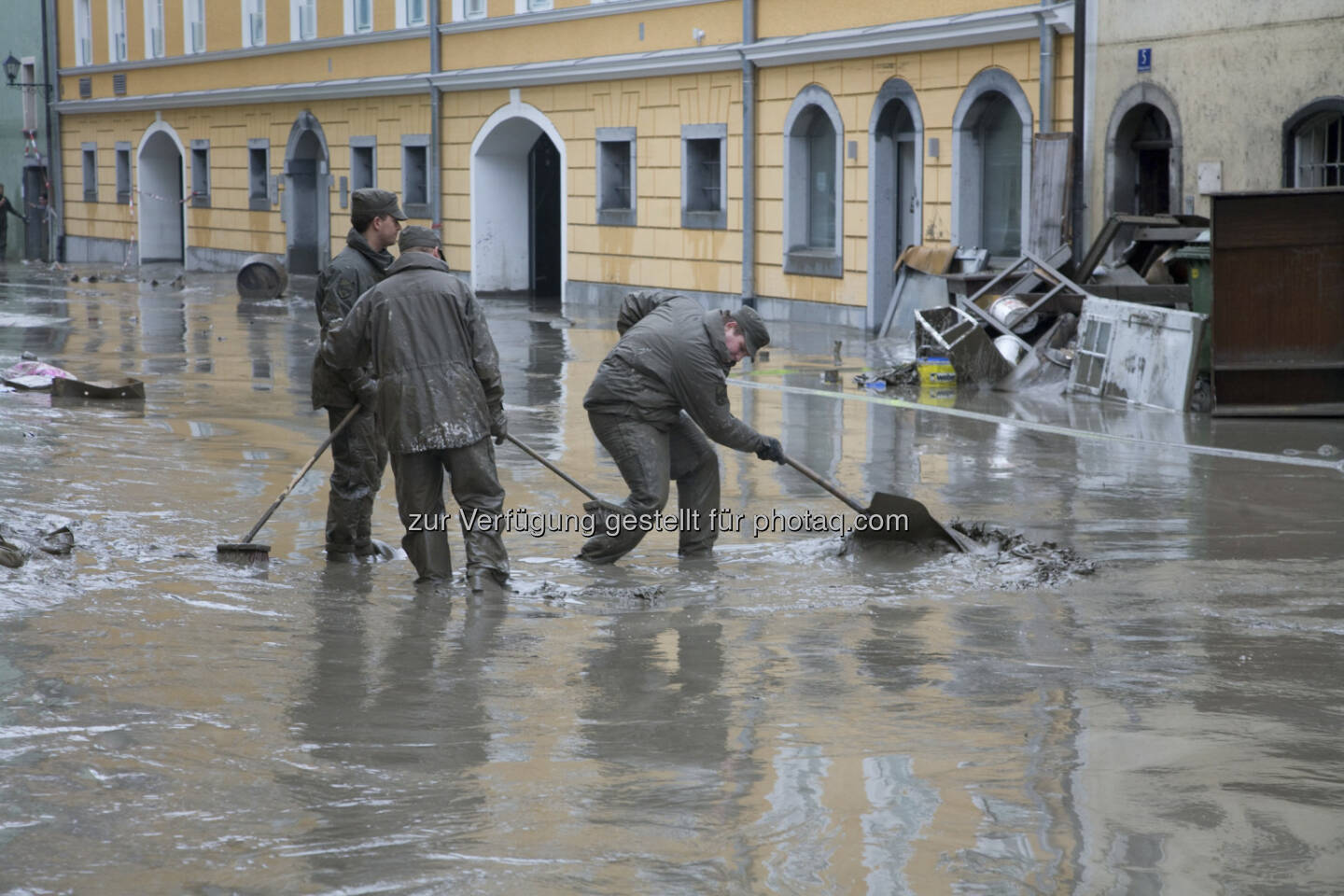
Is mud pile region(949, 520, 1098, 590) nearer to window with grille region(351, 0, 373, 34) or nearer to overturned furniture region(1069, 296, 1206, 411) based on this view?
overturned furniture region(1069, 296, 1206, 411)

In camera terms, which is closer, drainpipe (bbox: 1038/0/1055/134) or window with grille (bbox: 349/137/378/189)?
drainpipe (bbox: 1038/0/1055/134)

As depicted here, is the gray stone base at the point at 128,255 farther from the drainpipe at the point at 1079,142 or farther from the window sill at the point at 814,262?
the drainpipe at the point at 1079,142

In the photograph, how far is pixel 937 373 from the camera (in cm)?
1464

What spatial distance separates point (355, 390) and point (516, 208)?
66.1ft

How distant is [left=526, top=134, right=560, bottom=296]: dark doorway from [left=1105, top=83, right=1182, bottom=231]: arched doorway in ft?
41.4

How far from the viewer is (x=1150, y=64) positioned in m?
15.9

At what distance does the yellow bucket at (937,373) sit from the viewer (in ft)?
48.0

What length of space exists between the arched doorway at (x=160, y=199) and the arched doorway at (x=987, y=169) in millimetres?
23243

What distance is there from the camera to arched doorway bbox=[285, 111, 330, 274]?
1243 inches

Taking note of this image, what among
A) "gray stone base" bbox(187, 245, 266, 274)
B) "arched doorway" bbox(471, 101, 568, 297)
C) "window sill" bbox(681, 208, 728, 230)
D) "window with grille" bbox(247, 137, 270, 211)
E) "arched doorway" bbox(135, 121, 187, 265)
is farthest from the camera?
"arched doorway" bbox(135, 121, 187, 265)

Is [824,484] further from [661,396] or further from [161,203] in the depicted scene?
[161,203]

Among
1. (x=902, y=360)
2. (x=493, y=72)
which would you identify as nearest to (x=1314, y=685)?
(x=902, y=360)

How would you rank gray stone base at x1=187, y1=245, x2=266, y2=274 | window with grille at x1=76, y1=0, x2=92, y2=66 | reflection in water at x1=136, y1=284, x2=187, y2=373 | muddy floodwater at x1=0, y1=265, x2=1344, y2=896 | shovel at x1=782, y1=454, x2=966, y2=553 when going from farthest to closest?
1. window with grille at x1=76, y1=0, x2=92, y2=66
2. gray stone base at x1=187, y1=245, x2=266, y2=274
3. reflection in water at x1=136, y1=284, x2=187, y2=373
4. shovel at x1=782, y1=454, x2=966, y2=553
5. muddy floodwater at x1=0, y1=265, x2=1344, y2=896

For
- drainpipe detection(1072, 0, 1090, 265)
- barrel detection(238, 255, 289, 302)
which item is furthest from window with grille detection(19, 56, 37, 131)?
drainpipe detection(1072, 0, 1090, 265)
